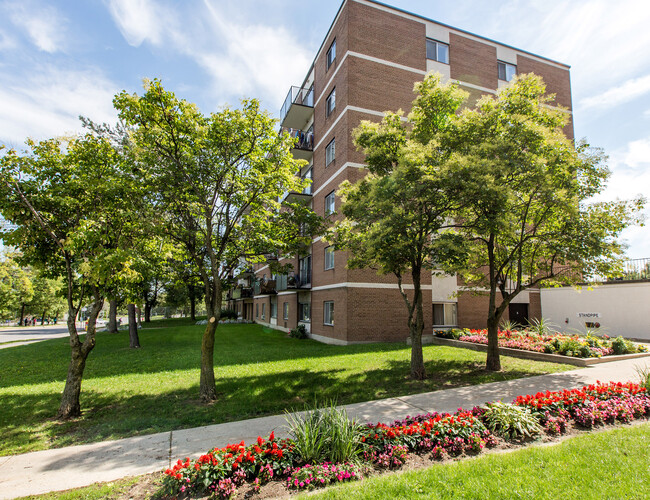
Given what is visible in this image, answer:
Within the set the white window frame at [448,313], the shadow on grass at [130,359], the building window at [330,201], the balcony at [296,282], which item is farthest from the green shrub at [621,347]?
the balcony at [296,282]

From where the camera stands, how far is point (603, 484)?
3635mm

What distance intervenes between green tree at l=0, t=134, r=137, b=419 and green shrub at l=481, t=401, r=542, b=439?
630cm

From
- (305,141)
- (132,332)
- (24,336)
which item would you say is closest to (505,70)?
(305,141)

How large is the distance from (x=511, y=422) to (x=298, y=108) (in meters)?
23.2

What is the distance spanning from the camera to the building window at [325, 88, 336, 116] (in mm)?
20516

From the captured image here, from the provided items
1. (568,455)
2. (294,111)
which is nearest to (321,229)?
(568,455)

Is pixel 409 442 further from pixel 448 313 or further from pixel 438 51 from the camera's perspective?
pixel 438 51

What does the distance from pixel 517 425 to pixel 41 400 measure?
9511 millimetres

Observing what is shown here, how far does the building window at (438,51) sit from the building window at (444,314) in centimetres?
1358

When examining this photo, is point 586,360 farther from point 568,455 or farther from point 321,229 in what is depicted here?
point 321,229

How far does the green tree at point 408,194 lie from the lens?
8.19 meters

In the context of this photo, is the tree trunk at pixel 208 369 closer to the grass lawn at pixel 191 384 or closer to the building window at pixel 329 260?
the grass lawn at pixel 191 384

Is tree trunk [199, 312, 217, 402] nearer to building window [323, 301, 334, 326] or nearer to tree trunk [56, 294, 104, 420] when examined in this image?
tree trunk [56, 294, 104, 420]

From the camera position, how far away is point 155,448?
5.13m
